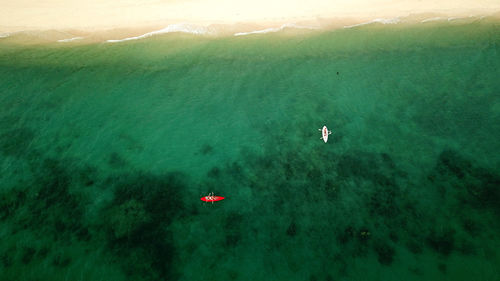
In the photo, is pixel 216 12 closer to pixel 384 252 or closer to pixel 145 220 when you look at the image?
pixel 145 220

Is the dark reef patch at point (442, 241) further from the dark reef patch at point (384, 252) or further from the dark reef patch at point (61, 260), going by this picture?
the dark reef patch at point (61, 260)

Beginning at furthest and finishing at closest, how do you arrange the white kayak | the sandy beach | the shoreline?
1. the sandy beach
2. the shoreline
3. the white kayak

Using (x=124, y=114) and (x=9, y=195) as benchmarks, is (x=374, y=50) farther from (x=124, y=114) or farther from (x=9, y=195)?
(x=9, y=195)

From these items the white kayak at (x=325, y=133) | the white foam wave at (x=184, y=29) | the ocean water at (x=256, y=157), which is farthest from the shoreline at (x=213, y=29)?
the white kayak at (x=325, y=133)

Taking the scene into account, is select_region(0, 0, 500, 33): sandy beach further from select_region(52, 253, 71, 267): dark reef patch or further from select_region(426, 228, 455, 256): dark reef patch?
select_region(52, 253, 71, 267): dark reef patch

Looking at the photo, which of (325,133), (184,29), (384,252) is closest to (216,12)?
(184,29)

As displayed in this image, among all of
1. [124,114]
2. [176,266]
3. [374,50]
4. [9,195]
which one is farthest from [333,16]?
[9,195]

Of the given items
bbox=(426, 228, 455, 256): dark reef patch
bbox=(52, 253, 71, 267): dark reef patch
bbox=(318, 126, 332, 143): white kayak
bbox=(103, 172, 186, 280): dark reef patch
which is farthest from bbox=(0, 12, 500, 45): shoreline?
Result: bbox=(426, 228, 455, 256): dark reef patch
